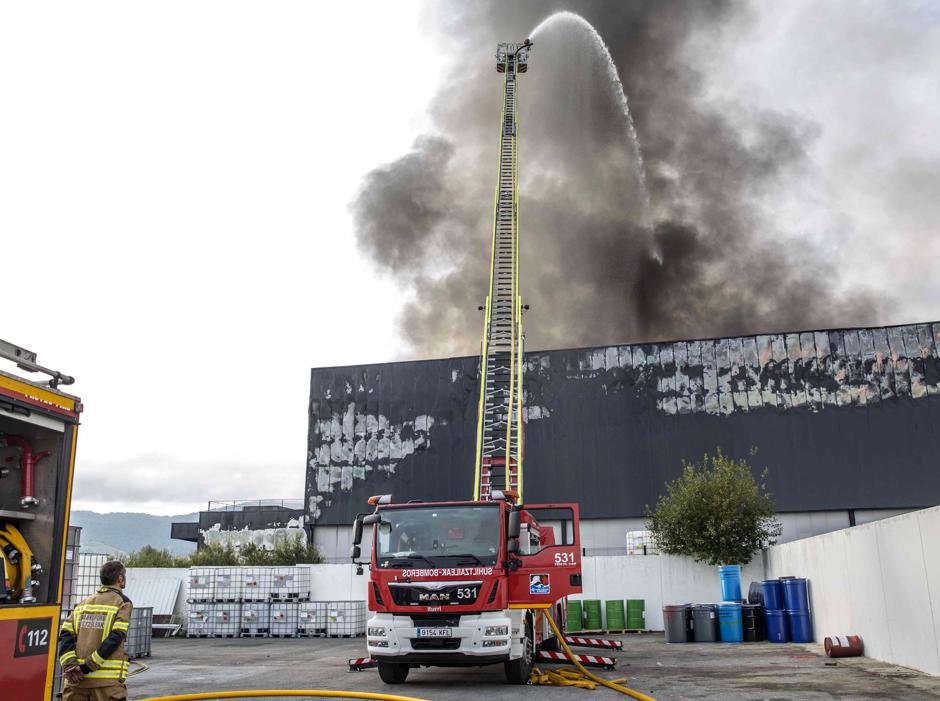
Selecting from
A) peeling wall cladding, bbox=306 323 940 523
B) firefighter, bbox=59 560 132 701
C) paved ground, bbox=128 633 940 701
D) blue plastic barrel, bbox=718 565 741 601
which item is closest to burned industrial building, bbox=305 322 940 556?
peeling wall cladding, bbox=306 323 940 523

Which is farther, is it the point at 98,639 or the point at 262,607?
the point at 262,607

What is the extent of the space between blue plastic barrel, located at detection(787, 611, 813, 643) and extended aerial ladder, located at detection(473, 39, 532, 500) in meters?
7.13

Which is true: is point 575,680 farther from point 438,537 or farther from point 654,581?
point 654,581

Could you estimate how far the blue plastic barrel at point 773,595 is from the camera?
1794 centimetres

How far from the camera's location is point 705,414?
31.6m

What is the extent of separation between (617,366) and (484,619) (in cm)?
2340

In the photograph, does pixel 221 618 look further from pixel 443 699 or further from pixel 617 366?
pixel 617 366

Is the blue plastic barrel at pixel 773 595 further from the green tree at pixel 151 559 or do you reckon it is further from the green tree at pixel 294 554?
the green tree at pixel 151 559

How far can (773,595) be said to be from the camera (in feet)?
59.5

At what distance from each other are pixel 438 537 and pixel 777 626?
412 inches

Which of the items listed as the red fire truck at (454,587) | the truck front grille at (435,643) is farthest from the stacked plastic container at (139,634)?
the truck front grille at (435,643)

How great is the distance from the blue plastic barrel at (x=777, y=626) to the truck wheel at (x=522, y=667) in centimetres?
875

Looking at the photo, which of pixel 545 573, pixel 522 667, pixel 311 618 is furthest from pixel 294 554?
pixel 522 667

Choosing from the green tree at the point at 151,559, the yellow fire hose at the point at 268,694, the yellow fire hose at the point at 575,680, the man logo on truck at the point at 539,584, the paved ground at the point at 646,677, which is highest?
the green tree at the point at 151,559
